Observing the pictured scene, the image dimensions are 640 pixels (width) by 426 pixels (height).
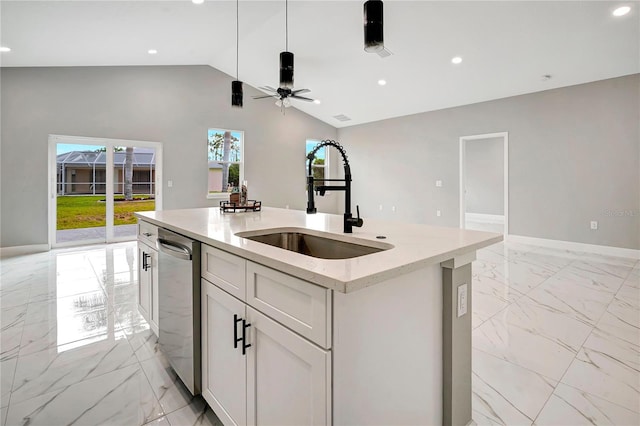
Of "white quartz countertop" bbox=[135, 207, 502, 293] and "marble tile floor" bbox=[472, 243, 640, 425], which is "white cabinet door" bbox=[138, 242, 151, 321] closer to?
"white quartz countertop" bbox=[135, 207, 502, 293]

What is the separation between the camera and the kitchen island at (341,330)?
0.90 m

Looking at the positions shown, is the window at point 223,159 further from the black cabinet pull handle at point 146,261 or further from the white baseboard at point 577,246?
the white baseboard at point 577,246

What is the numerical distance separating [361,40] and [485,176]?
622 centimetres

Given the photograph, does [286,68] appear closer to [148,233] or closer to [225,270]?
[148,233]

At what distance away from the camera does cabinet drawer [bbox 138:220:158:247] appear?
203cm

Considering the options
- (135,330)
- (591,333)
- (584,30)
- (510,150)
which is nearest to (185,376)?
(135,330)

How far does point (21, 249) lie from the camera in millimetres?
5148

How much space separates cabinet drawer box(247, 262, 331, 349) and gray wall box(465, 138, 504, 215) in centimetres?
900

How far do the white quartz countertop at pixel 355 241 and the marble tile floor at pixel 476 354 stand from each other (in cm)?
90

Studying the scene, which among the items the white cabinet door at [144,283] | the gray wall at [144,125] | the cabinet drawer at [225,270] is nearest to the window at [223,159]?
the gray wall at [144,125]

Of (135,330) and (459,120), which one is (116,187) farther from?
(459,120)

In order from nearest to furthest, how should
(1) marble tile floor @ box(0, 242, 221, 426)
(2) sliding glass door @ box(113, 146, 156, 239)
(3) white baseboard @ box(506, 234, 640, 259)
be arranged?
(1) marble tile floor @ box(0, 242, 221, 426)
(3) white baseboard @ box(506, 234, 640, 259)
(2) sliding glass door @ box(113, 146, 156, 239)

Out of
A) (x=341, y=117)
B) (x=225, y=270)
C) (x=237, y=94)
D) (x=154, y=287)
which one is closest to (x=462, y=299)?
(x=225, y=270)

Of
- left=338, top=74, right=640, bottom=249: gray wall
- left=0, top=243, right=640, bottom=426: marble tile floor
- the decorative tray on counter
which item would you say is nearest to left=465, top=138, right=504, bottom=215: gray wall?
left=338, top=74, right=640, bottom=249: gray wall
